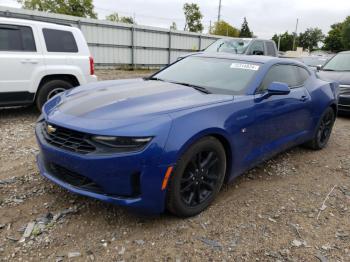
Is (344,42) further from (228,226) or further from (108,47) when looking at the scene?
(228,226)

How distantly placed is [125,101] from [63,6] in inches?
1782

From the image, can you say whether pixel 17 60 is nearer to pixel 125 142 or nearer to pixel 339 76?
pixel 125 142

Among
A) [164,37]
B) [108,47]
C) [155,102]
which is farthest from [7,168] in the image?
[164,37]

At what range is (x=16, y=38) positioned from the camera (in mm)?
5797

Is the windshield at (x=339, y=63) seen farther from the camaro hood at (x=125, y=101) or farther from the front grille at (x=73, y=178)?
the front grille at (x=73, y=178)

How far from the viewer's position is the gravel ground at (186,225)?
2.45m

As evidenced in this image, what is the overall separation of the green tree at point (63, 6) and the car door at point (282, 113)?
43.7 meters

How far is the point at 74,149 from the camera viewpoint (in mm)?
2525

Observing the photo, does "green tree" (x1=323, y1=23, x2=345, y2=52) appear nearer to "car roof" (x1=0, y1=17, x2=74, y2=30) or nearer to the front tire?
"car roof" (x1=0, y1=17, x2=74, y2=30)

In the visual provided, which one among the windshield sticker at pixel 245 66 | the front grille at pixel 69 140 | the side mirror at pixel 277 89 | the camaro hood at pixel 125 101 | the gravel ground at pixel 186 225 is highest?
the windshield sticker at pixel 245 66

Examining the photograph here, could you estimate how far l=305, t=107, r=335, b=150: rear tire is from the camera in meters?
4.99

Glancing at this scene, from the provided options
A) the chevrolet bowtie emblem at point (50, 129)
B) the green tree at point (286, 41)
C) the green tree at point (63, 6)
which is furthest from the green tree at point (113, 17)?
the chevrolet bowtie emblem at point (50, 129)

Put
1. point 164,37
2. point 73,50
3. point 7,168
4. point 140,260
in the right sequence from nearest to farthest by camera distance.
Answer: point 140,260
point 7,168
point 73,50
point 164,37

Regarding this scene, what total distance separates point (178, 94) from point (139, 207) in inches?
49.4
